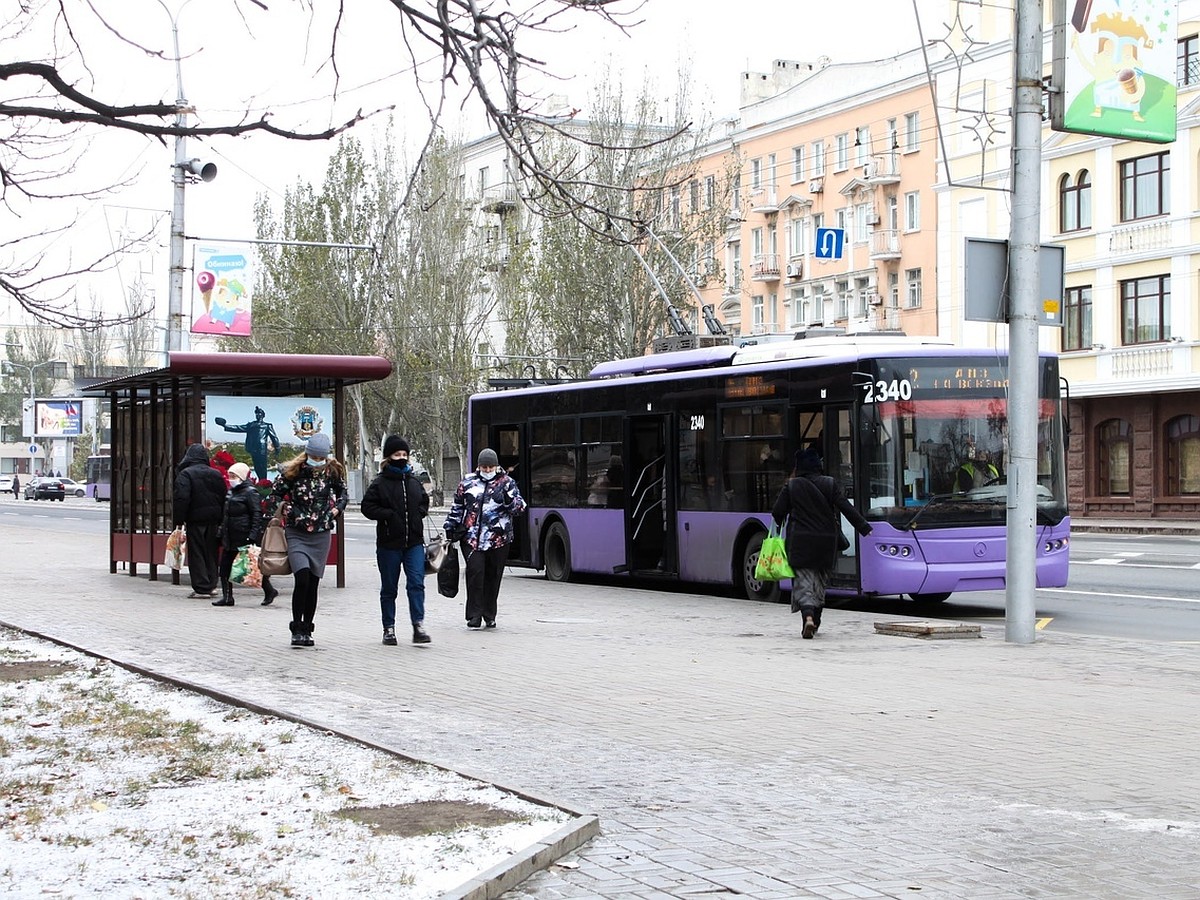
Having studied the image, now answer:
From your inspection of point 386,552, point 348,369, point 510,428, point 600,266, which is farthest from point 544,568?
point 600,266

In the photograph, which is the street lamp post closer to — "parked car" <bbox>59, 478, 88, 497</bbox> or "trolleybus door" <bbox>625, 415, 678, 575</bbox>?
"trolleybus door" <bbox>625, 415, 678, 575</bbox>

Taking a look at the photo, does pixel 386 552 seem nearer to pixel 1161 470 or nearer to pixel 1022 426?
pixel 1022 426

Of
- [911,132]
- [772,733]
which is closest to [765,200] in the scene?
[911,132]

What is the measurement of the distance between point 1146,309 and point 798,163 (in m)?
20.7

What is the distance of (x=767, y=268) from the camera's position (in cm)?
6694

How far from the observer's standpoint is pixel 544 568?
25.2 meters

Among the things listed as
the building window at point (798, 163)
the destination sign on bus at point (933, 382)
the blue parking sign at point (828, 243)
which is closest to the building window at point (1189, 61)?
the blue parking sign at point (828, 243)

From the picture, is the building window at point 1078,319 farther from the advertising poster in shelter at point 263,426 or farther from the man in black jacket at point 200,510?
the man in black jacket at point 200,510

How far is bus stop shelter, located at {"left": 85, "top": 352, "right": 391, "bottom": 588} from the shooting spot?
68.7ft

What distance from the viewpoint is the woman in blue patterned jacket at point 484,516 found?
50.4ft

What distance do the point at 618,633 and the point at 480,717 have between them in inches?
236

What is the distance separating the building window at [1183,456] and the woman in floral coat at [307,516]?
3570cm

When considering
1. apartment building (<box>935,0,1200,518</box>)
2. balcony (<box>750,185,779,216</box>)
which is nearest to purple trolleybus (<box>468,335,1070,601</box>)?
apartment building (<box>935,0,1200,518</box>)

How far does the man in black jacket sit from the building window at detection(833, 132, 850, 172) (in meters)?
44.7
